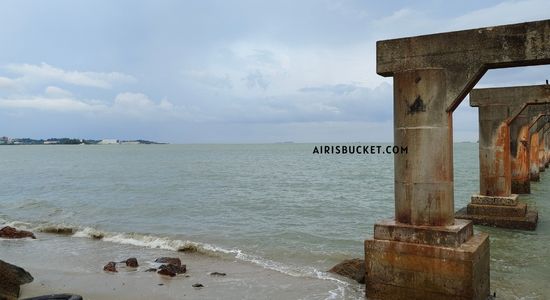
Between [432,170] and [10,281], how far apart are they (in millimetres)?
7504

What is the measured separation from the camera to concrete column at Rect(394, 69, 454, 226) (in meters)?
7.05

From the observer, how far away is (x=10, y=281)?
8117 millimetres

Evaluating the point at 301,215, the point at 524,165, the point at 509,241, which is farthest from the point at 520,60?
the point at 524,165

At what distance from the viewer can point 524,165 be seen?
22.6 metres

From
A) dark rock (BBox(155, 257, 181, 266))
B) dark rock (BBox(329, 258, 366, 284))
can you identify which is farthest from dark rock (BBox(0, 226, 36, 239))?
dark rock (BBox(329, 258, 366, 284))

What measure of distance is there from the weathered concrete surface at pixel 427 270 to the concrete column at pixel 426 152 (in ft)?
1.56

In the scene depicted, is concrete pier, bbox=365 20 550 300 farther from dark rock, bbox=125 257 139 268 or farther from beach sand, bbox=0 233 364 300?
dark rock, bbox=125 257 139 268

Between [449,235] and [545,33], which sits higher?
[545,33]

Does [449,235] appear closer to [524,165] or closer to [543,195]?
[524,165]

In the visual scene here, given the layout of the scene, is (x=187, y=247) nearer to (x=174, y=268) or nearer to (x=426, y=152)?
(x=174, y=268)

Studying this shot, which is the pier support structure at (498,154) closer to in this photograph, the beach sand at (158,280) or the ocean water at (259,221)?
the ocean water at (259,221)

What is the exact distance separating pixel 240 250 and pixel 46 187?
28667mm

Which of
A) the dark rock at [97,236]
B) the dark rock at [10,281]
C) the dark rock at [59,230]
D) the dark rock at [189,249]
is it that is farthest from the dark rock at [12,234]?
the dark rock at [10,281]

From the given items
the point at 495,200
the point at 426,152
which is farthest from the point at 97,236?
the point at 495,200
